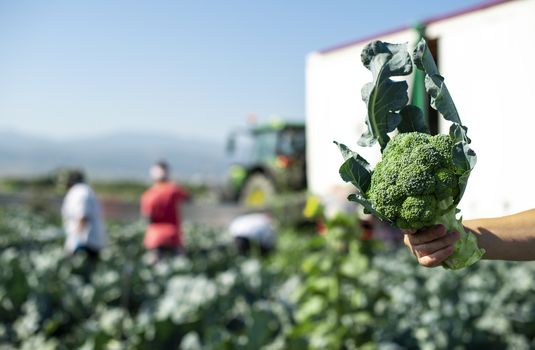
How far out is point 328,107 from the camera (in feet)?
7.28

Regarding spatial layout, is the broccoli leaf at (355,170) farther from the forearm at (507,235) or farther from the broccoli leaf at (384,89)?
the forearm at (507,235)

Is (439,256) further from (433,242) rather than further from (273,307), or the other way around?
(273,307)

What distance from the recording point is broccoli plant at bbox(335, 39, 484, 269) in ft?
3.84

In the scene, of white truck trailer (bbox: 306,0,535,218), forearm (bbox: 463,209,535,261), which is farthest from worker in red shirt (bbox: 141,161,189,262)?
forearm (bbox: 463,209,535,261)

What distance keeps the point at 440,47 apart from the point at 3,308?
3.57 meters

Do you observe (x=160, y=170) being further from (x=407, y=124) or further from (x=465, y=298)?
(x=407, y=124)

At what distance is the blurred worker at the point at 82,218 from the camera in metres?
6.67

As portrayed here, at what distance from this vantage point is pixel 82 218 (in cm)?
667

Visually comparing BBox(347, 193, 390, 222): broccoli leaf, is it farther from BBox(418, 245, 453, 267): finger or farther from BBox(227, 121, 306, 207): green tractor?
BBox(227, 121, 306, 207): green tractor

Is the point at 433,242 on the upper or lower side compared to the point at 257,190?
upper

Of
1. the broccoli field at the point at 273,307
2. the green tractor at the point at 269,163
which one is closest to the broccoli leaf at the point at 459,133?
the broccoli field at the point at 273,307

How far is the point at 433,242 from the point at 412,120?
226 mm

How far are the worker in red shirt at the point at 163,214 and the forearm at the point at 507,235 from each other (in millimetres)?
6006


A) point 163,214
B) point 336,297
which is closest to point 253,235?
point 163,214
